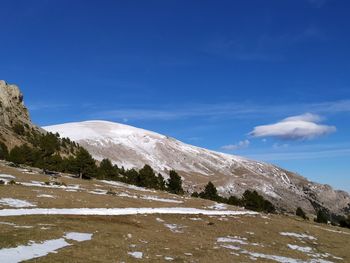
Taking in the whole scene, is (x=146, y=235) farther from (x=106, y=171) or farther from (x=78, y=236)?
(x=106, y=171)

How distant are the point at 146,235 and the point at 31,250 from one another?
53.0 feet

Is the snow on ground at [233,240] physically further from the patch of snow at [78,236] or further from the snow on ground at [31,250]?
the snow on ground at [31,250]

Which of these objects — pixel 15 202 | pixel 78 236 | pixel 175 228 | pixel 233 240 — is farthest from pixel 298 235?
pixel 15 202

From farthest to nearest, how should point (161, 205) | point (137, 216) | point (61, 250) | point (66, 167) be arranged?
point (66, 167) → point (161, 205) → point (137, 216) → point (61, 250)

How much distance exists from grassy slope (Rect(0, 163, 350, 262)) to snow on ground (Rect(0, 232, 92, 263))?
699mm

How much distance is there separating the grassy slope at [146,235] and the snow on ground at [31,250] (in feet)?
2.29

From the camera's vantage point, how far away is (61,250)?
29250mm

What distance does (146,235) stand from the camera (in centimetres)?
4231

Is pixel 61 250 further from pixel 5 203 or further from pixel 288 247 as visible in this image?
pixel 288 247

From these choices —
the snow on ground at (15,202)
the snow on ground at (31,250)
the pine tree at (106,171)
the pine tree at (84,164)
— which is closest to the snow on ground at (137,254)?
the snow on ground at (31,250)

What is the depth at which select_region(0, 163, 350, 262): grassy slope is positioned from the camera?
103 feet

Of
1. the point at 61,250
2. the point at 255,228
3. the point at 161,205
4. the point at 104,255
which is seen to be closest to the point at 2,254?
the point at 61,250

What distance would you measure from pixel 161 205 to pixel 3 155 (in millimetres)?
71718

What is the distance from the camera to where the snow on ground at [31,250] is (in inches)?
998
